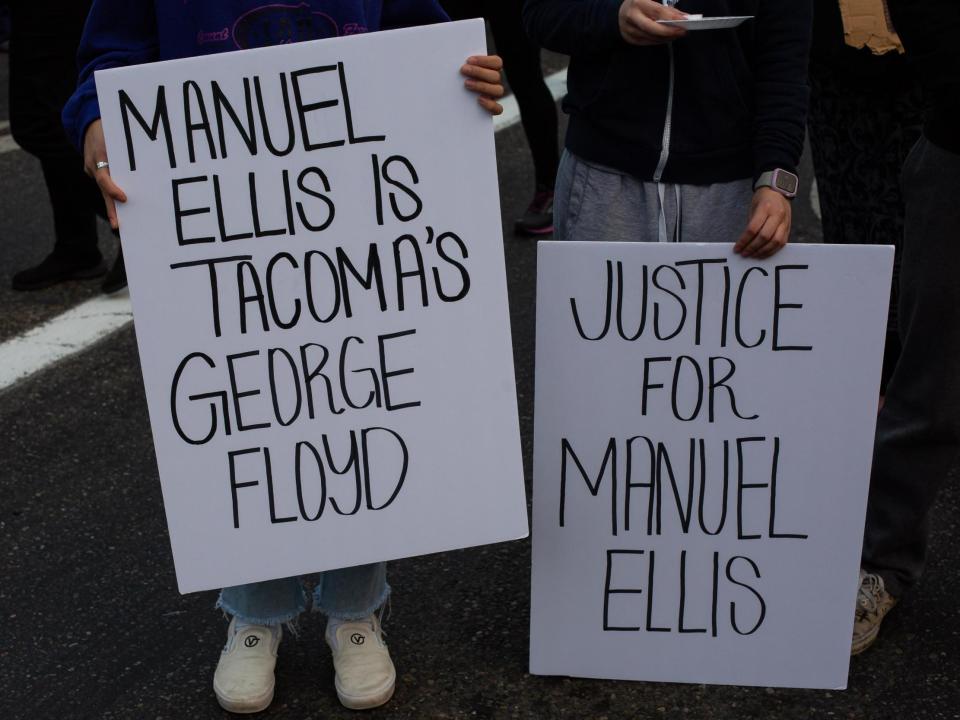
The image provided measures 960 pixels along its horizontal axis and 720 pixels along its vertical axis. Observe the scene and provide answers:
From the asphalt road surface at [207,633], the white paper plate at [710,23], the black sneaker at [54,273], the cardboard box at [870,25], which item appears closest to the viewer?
the white paper plate at [710,23]

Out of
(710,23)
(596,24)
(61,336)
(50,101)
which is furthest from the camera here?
(50,101)

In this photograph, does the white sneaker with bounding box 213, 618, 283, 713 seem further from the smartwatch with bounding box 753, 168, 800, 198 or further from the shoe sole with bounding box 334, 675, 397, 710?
the smartwatch with bounding box 753, 168, 800, 198

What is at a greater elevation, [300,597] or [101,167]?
[101,167]

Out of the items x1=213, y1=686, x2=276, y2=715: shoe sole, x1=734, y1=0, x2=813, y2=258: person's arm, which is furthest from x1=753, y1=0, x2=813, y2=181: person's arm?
x1=213, y1=686, x2=276, y2=715: shoe sole

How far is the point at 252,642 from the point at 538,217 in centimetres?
295

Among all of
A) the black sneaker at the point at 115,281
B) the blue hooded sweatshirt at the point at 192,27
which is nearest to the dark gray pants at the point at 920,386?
the blue hooded sweatshirt at the point at 192,27

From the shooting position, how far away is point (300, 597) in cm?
256

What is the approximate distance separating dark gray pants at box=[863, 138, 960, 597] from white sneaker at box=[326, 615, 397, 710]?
100cm

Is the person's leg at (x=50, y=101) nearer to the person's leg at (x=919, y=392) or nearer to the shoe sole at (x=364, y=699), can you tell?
the shoe sole at (x=364, y=699)

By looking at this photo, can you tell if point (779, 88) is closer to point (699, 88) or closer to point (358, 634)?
point (699, 88)

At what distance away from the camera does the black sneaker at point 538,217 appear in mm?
5152

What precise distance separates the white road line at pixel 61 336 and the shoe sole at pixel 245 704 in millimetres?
1883

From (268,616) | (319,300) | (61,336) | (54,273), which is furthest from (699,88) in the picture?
(54,273)

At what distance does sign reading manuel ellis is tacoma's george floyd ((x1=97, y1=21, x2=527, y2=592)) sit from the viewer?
2.16m
